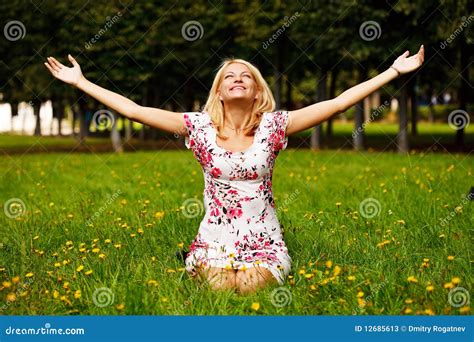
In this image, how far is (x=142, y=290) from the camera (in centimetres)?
356

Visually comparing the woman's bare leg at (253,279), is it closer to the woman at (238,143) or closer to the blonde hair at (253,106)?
the woman at (238,143)

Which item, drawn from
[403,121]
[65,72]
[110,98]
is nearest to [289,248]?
[110,98]

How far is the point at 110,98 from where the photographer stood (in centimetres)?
421

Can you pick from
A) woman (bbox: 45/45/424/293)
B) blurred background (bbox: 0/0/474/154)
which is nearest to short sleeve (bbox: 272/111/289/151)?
woman (bbox: 45/45/424/293)

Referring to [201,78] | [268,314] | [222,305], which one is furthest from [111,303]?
[201,78]

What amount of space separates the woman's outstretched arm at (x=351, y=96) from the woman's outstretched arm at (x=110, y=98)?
36.4 inches

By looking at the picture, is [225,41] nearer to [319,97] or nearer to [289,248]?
[319,97]

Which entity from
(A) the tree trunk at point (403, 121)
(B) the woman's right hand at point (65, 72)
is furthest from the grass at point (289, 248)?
(A) the tree trunk at point (403, 121)

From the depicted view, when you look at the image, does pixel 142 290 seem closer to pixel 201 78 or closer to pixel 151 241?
pixel 151 241

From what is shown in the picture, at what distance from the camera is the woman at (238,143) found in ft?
13.7

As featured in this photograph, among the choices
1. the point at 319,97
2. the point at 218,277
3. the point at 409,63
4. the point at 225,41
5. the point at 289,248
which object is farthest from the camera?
the point at 319,97

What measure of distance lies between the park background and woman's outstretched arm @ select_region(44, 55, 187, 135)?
39.0 inches

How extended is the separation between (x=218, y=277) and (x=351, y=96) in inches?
59.8

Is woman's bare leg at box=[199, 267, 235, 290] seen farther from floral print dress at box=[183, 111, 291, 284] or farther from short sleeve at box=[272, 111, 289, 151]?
short sleeve at box=[272, 111, 289, 151]
